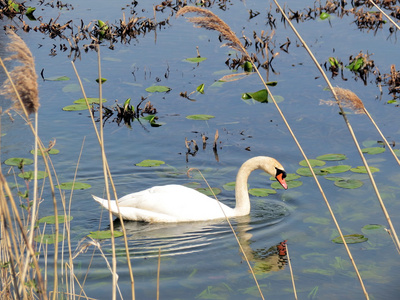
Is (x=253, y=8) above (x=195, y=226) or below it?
above

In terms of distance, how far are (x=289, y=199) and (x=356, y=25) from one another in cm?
731

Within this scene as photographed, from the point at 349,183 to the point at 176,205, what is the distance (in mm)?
1774

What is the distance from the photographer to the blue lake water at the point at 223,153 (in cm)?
554

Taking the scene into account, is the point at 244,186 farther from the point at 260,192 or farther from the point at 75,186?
the point at 75,186

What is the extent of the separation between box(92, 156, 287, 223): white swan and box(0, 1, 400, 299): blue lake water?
0.30 ft

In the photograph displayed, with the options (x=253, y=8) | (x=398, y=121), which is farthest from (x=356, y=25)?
(x=398, y=121)

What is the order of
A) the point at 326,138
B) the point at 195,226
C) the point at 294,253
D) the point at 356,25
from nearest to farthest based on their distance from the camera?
the point at 294,253
the point at 195,226
the point at 326,138
the point at 356,25

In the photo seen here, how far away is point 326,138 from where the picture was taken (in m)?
8.50

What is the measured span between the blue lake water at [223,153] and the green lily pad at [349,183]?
0.06 m

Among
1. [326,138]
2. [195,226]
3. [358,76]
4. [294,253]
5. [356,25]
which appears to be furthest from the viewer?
[356,25]

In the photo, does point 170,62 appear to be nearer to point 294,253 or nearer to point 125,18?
point 125,18

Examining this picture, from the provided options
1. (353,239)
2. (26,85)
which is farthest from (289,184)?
(26,85)

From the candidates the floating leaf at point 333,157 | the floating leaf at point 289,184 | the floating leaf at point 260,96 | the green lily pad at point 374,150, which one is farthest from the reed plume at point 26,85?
the floating leaf at point 260,96

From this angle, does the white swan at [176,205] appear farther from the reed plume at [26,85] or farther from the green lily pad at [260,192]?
the reed plume at [26,85]
